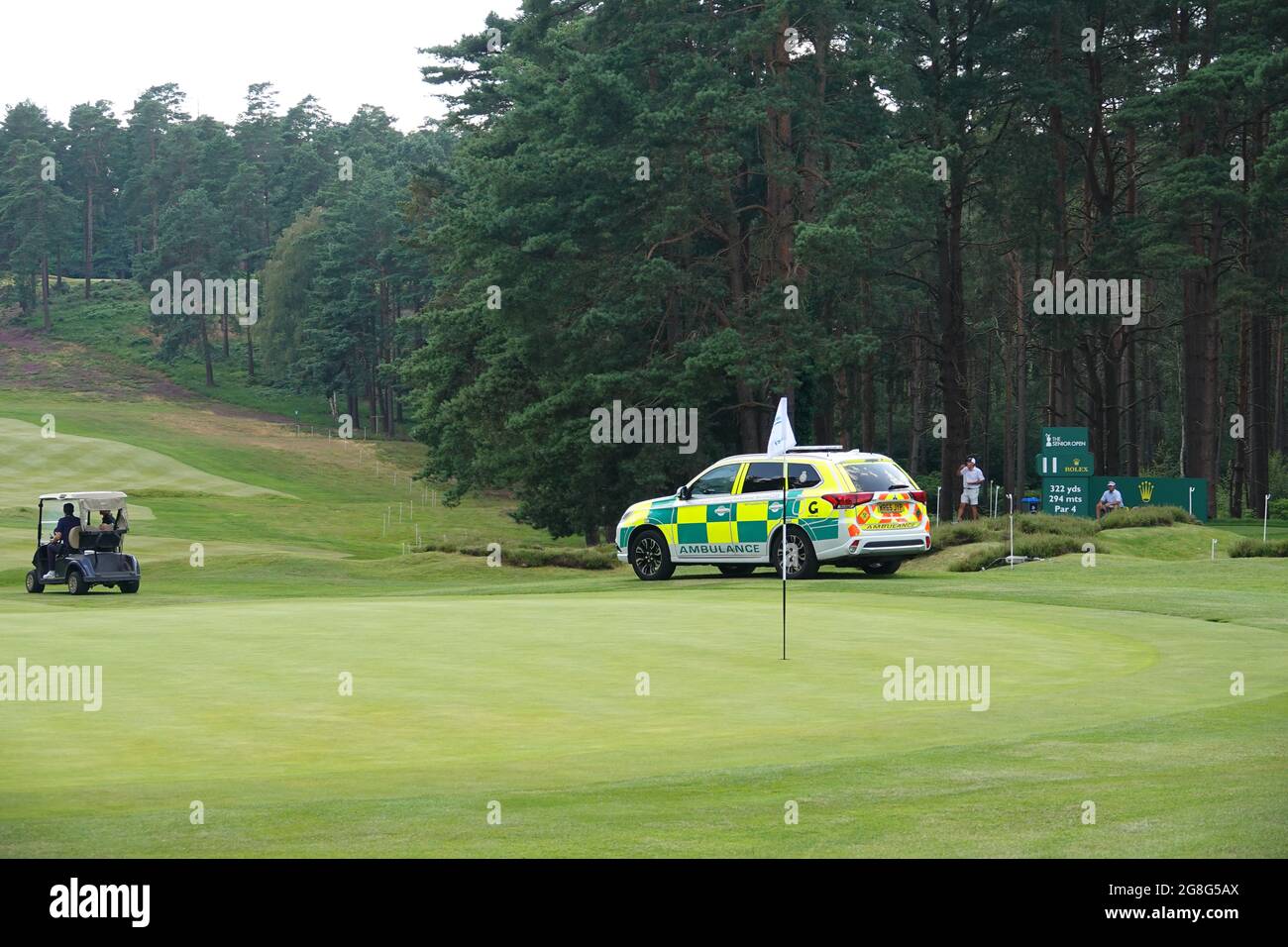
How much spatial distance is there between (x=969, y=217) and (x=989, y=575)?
209 feet

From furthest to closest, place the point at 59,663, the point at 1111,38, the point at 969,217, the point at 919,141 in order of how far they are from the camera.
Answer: the point at 969,217, the point at 1111,38, the point at 919,141, the point at 59,663

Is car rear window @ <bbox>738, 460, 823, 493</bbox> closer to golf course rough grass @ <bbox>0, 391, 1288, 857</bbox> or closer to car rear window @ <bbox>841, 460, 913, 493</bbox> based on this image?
car rear window @ <bbox>841, 460, 913, 493</bbox>

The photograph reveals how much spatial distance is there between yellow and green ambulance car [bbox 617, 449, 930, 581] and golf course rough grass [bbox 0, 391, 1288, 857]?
7.56ft

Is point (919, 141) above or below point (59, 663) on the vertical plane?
above

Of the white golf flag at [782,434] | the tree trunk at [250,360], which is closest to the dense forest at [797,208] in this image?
the white golf flag at [782,434]

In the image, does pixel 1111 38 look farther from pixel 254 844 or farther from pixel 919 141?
pixel 254 844

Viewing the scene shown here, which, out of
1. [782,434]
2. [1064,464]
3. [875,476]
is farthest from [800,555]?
[1064,464]

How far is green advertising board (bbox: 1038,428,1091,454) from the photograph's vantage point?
1695 inches

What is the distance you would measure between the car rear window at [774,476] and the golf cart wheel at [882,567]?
250 centimetres

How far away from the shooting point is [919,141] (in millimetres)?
55156

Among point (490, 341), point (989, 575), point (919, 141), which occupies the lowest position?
point (989, 575)

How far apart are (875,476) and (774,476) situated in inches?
66.9

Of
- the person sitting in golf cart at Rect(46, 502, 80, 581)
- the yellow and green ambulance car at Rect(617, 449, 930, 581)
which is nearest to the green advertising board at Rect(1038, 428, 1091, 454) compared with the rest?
the yellow and green ambulance car at Rect(617, 449, 930, 581)
